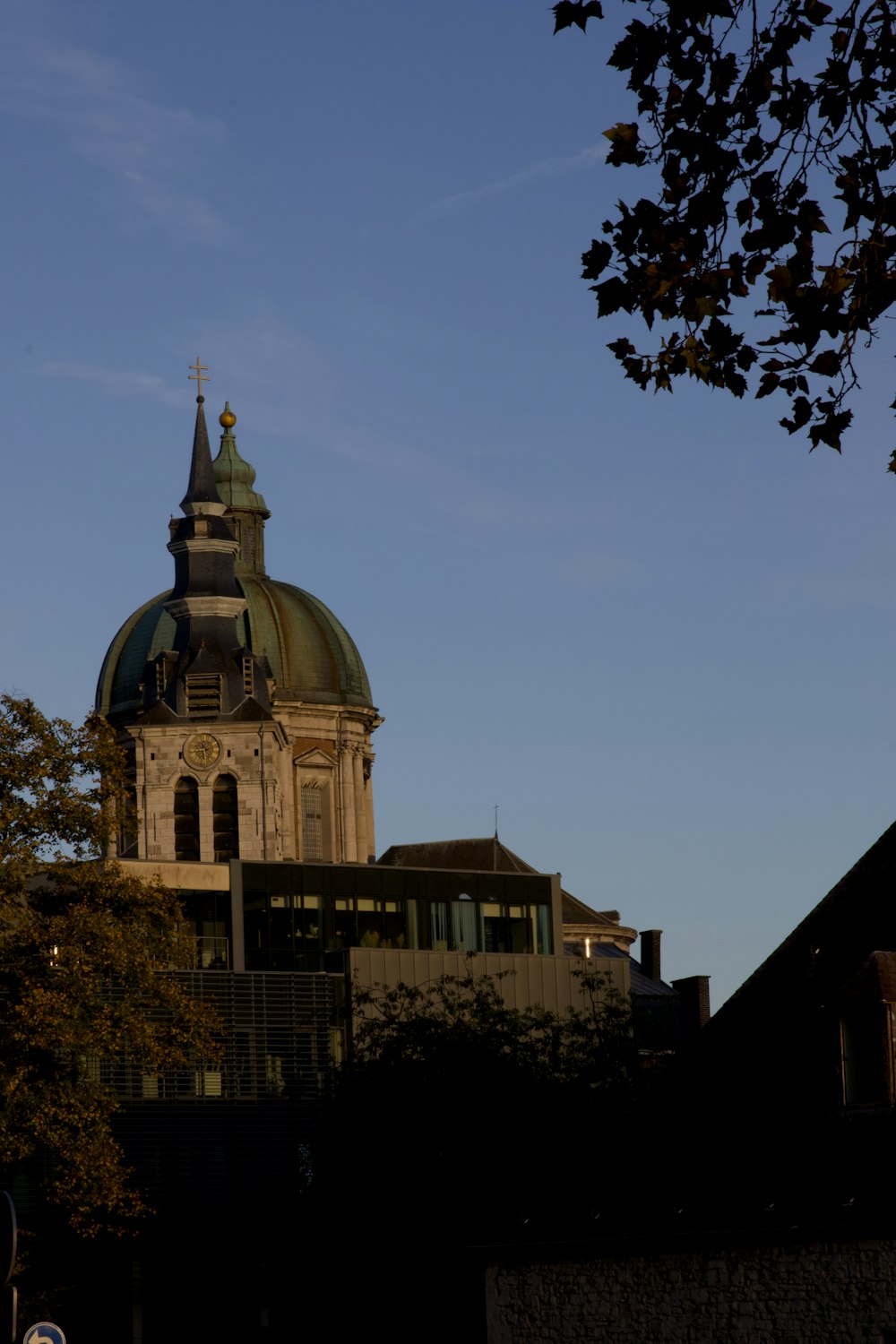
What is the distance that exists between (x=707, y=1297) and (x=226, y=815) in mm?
88603

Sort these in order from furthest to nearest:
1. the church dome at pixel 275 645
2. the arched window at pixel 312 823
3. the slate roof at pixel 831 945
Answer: the church dome at pixel 275 645, the arched window at pixel 312 823, the slate roof at pixel 831 945

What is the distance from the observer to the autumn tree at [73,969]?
3922 cm

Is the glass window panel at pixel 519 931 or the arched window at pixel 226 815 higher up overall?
the arched window at pixel 226 815

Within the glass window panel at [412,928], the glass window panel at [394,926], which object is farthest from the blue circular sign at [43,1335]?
the glass window panel at [412,928]

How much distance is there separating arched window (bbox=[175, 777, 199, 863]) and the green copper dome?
10366mm

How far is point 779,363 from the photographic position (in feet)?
49.4

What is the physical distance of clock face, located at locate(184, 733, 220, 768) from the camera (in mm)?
115750

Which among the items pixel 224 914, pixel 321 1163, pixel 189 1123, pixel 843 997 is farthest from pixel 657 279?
pixel 224 914

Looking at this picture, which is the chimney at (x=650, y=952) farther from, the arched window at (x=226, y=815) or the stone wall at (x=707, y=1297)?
the stone wall at (x=707, y=1297)

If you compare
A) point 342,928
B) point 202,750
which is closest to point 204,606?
point 202,750

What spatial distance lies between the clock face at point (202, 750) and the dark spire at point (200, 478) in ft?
38.8

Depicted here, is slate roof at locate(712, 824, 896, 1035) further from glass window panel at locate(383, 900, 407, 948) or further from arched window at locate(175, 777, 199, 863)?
arched window at locate(175, 777, 199, 863)

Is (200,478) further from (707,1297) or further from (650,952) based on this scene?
(707,1297)

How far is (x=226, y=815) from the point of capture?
115 meters
